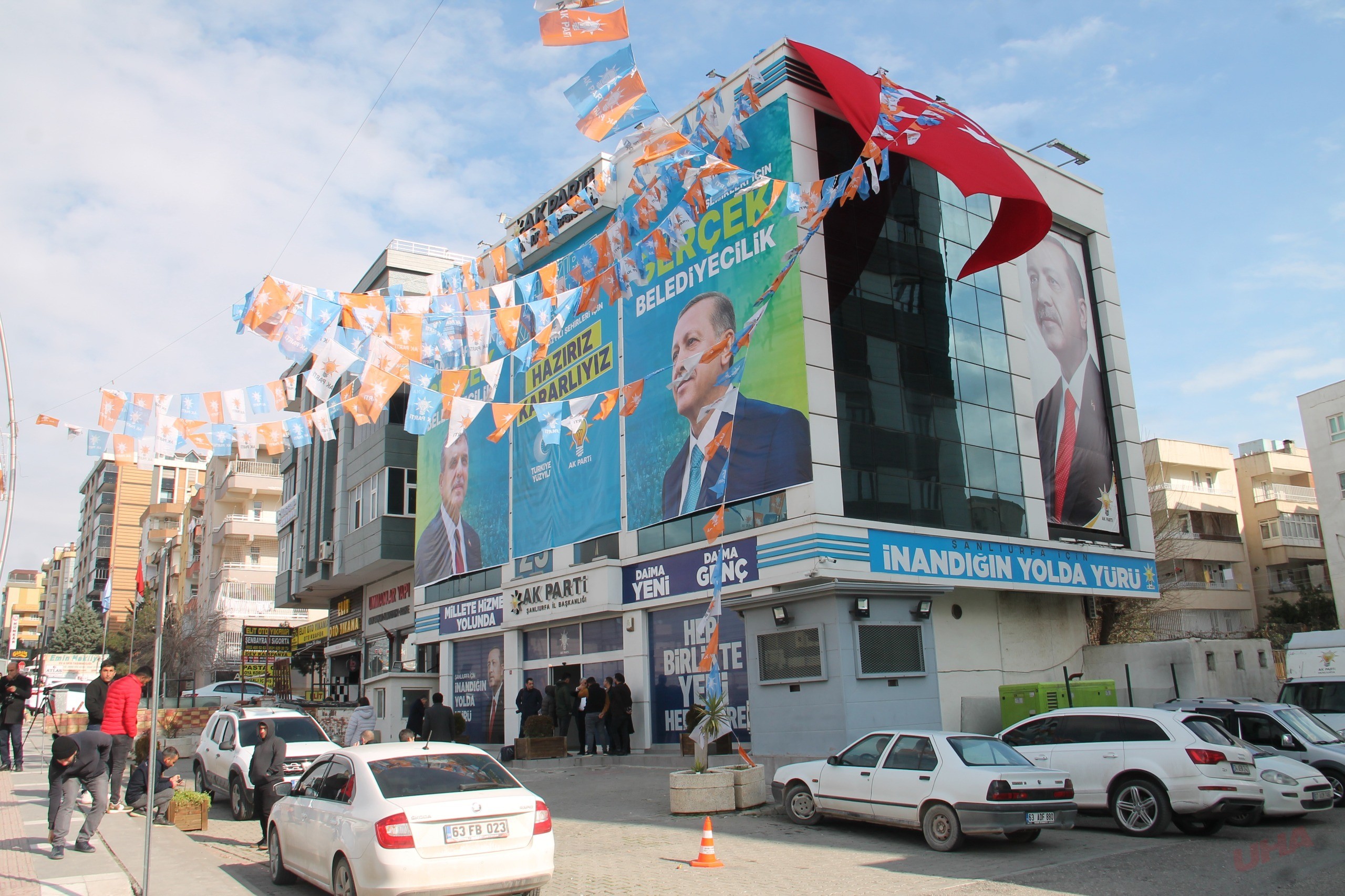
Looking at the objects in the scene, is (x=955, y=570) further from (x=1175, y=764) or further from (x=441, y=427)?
(x=441, y=427)

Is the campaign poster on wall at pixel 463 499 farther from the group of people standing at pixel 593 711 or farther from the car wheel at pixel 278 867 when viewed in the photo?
the car wheel at pixel 278 867

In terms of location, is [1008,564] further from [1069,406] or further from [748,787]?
[748,787]

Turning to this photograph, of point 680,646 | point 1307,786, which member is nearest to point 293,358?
point 680,646

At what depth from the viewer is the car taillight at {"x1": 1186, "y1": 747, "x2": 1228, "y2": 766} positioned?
11.0 meters

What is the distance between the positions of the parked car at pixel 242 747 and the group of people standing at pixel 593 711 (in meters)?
6.73

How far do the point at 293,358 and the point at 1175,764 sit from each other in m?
13.1

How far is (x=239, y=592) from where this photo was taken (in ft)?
197

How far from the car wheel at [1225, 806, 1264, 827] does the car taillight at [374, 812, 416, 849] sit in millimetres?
9299

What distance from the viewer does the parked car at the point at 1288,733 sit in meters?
13.1

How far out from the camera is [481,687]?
92.2 ft

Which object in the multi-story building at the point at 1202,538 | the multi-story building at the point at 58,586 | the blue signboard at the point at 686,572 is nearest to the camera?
the blue signboard at the point at 686,572

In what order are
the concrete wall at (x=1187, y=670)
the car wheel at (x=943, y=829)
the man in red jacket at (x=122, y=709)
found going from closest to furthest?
the car wheel at (x=943, y=829), the man in red jacket at (x=122, y=709), the concrete wall at (x=1187, y=670)

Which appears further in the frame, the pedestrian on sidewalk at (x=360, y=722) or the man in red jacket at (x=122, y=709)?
the pedestrian on sidewalk at (x=360, y=722)

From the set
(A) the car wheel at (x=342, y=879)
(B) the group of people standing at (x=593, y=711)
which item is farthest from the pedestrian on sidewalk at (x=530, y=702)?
(A) the car wheel at (x=342, y=879)
